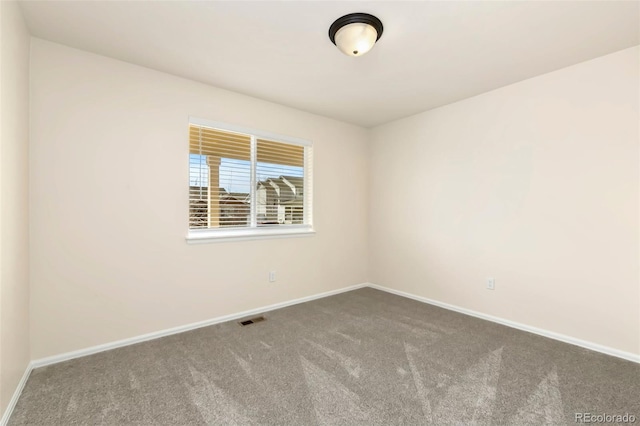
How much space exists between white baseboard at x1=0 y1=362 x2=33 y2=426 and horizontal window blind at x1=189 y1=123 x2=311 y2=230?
152cm

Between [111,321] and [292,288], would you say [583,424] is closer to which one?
[292,288]

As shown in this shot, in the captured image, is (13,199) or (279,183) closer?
(13,199)

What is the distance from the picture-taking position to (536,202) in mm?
2775

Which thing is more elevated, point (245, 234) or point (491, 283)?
point (245, 234)

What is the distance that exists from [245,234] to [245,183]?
0.58m

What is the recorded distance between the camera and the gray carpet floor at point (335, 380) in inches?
65.2

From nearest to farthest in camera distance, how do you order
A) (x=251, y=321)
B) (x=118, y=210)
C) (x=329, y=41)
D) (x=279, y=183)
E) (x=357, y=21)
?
(x=357, y=21)
(x=329, y=41)
(x=118, y=210)
(x=251, y=321)
(x=279, y=183)

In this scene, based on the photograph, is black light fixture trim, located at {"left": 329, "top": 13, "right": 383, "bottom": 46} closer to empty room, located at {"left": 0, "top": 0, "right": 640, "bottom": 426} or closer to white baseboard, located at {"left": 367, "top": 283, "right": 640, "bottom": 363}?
empty room, located at {"left": 0, "top": 0, "right": 640, "bottom": 426}

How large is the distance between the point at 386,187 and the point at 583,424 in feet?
10.1

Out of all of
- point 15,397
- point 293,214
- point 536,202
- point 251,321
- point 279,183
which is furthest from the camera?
point 293,214

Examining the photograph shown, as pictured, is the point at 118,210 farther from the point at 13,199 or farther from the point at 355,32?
the point at 355,32

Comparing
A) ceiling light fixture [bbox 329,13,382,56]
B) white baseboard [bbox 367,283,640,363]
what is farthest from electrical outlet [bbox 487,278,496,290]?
ceiling light fixture [bbox 329,13,382,56]

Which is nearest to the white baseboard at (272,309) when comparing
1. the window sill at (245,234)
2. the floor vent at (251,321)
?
the floor vent at (251,321)

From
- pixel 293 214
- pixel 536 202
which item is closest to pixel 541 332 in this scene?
pixel 536 202
